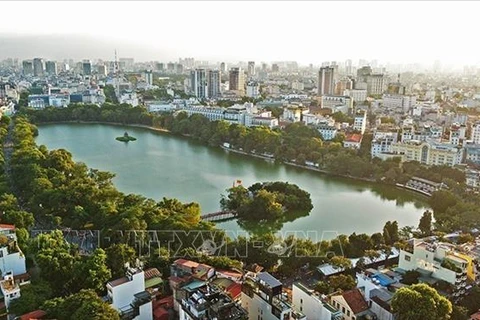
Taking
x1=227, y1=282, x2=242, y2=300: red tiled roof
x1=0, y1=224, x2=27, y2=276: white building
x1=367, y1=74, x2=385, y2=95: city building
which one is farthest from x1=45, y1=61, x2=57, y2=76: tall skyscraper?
x1=227, y1=282, x2=242, y2=300: red tiled roof

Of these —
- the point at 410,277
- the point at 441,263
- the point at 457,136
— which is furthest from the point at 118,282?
the point at 457,136

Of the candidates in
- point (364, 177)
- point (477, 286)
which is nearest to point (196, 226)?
point (477, 286)

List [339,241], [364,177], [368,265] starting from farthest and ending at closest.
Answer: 1. [364,177]
2. [339,241]
3. [368,265]

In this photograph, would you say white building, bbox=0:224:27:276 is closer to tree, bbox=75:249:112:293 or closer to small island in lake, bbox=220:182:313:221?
tree, bbox=75:249:112:293

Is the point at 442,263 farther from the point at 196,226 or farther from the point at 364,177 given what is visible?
the point at 364,177

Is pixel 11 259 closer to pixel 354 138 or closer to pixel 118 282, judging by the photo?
pixel 118 282

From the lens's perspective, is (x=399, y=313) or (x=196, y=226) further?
(x=196, y=226)

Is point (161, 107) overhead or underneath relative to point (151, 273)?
overhead
